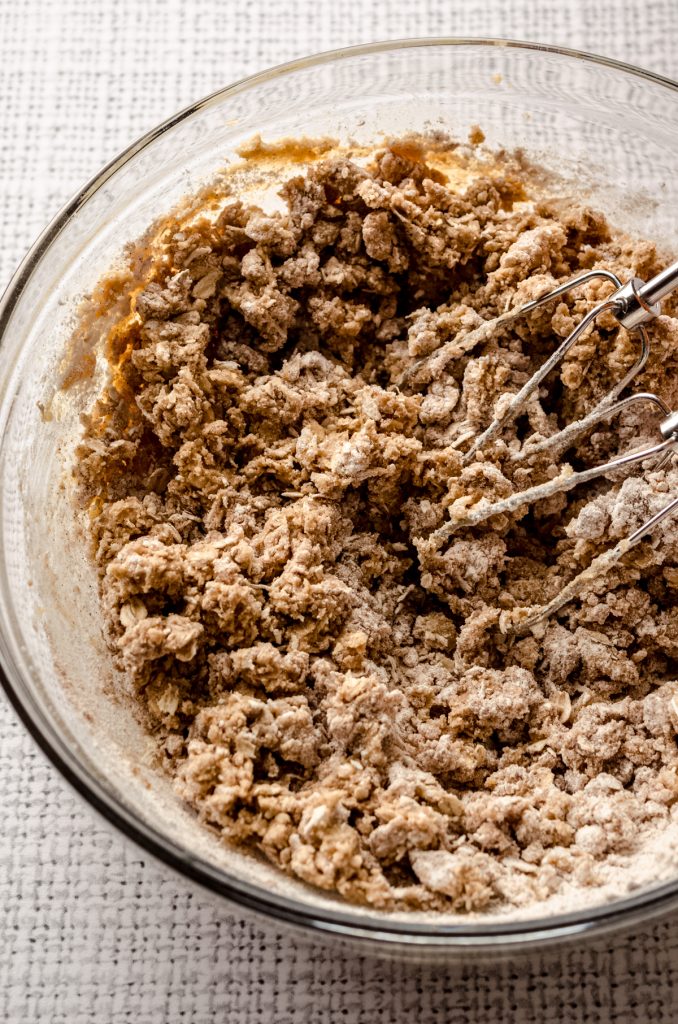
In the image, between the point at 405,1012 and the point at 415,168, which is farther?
the point at 415,168

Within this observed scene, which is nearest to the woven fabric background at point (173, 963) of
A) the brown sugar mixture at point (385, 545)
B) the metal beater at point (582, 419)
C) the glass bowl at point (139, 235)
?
the glass bowl at point (139, 235)

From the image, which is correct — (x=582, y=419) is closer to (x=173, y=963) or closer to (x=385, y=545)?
(x=385, y=545)

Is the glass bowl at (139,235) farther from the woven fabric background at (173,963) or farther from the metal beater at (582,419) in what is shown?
the metal beater at (582,419)

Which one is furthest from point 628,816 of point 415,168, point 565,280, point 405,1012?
point 415,168

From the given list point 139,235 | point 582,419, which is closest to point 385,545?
point 582,419

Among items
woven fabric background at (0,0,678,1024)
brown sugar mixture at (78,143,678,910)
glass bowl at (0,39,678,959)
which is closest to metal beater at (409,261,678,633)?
brown sugar mixture at (78,143,678,910)

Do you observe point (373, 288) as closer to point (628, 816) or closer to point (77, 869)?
point (628, 816)
